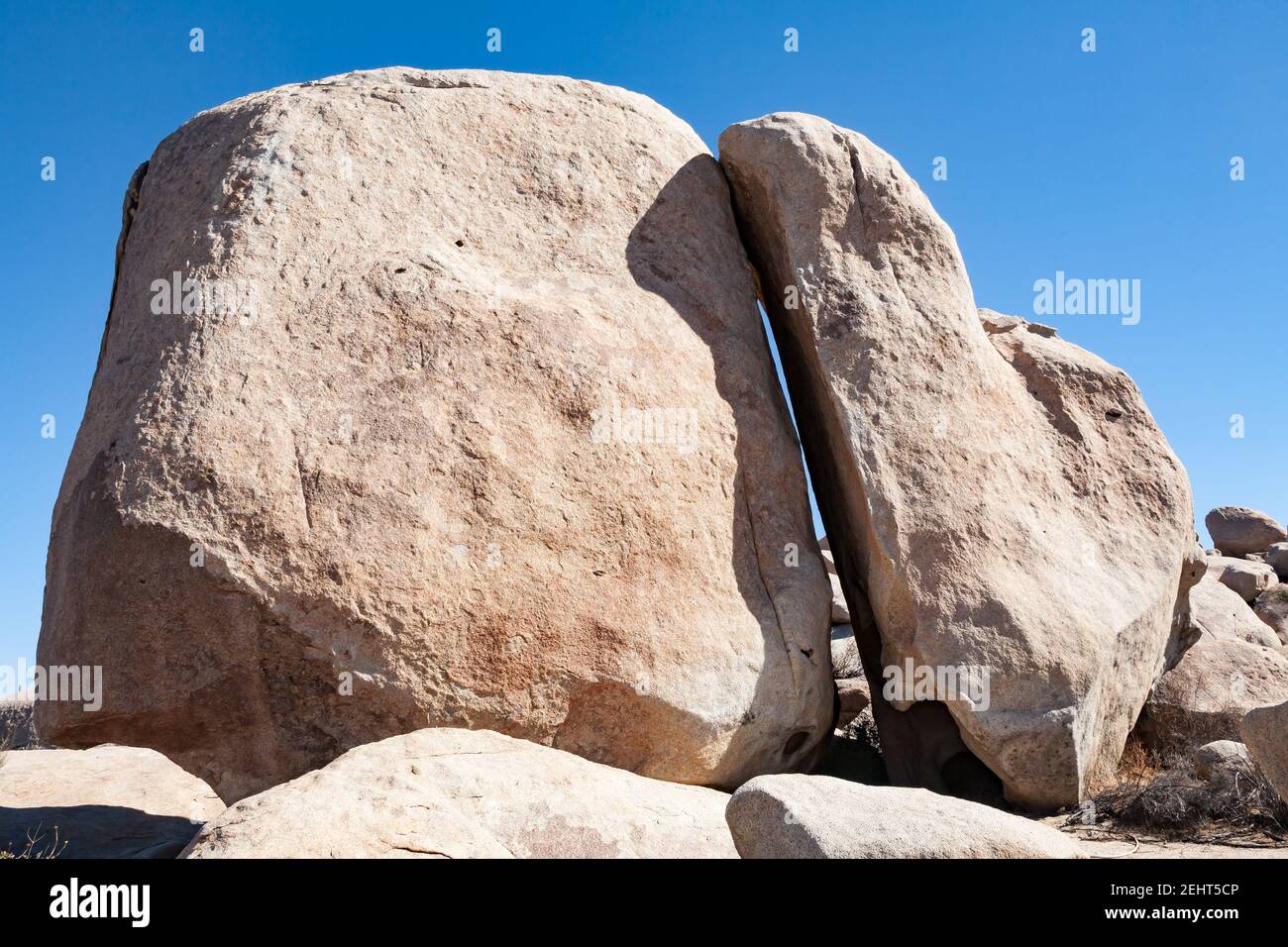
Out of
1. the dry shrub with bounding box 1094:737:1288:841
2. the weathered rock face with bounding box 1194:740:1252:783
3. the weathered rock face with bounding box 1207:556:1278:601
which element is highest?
the weathered rock face with bounding box 1207:556:1278:601

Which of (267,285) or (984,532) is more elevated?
(267,285)

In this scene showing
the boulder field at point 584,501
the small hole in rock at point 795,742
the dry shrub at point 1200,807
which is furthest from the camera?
the small hole in rock at point 795,742

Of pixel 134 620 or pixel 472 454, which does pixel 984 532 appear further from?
pixel 134 620

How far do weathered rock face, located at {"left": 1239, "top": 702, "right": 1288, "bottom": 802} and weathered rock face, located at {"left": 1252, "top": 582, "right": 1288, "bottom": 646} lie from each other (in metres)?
8.87

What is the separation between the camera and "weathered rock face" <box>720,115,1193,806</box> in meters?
6.23

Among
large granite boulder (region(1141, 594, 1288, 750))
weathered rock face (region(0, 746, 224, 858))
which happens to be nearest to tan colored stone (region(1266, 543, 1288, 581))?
large granite boulder (region(1141, 594, 1288, 750))

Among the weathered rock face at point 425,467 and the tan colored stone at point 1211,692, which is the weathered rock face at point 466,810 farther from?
the tan colored stone at point 1211,692

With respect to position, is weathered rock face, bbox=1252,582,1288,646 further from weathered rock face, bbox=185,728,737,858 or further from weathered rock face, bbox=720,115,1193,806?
weathered rock face, bbox=185,728,737,858

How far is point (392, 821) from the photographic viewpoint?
12.9 ft

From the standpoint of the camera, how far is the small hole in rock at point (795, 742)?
6.44 metres

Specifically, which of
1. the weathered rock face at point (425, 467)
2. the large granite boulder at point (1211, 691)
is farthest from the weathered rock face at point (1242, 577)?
the weathered rock face at point (425, 467)

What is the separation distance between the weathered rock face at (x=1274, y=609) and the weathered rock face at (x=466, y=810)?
1067cm
